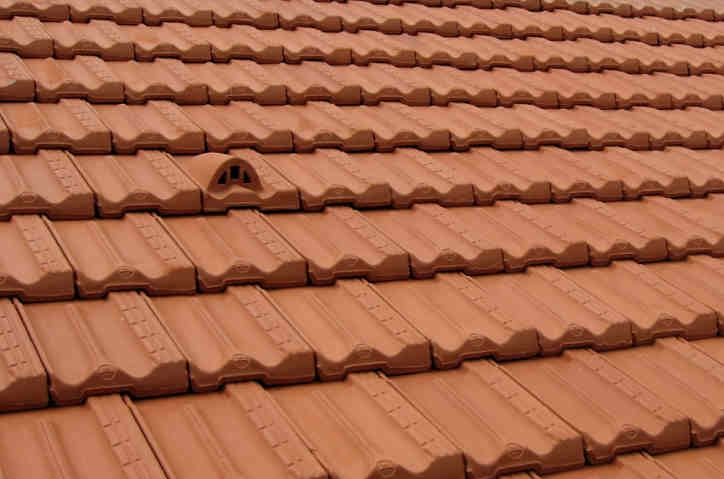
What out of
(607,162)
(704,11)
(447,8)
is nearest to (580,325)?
(607,162)

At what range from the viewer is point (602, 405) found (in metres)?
2.70

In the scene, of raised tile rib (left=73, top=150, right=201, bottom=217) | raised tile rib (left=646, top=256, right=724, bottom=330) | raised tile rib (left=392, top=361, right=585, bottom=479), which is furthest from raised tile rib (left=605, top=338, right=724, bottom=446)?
raised tile rib (left=73, top=150, right=201, bottom=217)

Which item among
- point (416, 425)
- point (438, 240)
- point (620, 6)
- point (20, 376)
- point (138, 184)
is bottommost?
point (416, 425)

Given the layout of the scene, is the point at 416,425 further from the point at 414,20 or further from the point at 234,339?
the point at 414,20

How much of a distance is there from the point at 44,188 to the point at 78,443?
1.08 metres

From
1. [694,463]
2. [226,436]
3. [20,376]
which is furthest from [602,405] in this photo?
[20,376]

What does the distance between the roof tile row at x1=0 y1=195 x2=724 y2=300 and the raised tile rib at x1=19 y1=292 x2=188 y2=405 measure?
76 mm

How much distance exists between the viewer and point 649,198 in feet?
13.2

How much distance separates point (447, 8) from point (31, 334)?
144 inches

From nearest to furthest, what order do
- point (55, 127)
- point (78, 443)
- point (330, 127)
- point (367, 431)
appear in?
point (78, 443) < point (367, 431) < point (55, 127) < point (330, 127)

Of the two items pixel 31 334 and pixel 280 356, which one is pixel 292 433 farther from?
pixel 31 334

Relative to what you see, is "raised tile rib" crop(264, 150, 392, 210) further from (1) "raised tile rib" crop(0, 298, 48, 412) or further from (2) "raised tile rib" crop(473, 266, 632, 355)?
(1) "raised tile rib" crop(0, 298, 48, 412)

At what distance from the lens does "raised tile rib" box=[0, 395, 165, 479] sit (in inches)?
79.0

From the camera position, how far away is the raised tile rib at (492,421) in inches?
94.5
